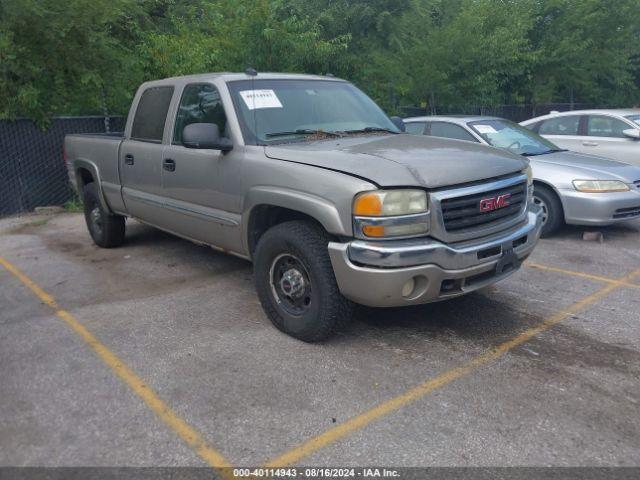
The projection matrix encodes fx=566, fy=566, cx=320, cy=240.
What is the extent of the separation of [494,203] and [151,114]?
350cm

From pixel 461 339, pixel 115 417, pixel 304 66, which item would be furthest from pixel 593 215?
pixel 304 66

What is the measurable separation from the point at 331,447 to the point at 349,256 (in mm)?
1164

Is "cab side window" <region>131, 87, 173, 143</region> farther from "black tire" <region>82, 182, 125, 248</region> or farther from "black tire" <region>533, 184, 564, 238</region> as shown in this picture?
"black tire" <region>533, 184, 564, 238</region>

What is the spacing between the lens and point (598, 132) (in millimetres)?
9445

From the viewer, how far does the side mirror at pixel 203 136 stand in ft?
13.9

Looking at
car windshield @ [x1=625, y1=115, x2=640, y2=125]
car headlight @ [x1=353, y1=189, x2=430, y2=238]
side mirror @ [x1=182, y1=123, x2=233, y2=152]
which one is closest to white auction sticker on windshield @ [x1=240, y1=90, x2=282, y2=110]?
side mirror @ [x1=182, y1=123, x2=233, y2=152]

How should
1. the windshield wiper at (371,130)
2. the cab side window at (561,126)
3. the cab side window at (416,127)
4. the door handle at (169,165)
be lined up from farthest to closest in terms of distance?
the cab side window at (561,126) → the cab side window at (416,127) → the door handle at (169,165) → the windshield wiper at (371,130)

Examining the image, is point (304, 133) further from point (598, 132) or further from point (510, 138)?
point (598, 132)

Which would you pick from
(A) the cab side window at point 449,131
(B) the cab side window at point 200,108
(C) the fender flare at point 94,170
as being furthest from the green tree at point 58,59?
(A) the cab side window at point 449,131

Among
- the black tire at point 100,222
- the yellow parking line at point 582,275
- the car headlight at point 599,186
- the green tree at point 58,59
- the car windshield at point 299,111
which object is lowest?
the yellow parking line at point 582,275

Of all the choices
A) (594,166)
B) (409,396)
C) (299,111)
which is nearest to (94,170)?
(299,111)

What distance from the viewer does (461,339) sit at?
407 centimetres

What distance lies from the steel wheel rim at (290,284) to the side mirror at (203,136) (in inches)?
40.0

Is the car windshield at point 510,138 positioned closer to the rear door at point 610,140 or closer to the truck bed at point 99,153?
the rear door at point 610,140
